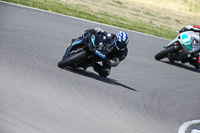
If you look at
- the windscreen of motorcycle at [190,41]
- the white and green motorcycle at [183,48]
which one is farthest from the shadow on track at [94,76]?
the windscreen of motorcycle at [190,41]

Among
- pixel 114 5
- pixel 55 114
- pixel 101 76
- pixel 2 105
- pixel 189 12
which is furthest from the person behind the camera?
pixel 189 12

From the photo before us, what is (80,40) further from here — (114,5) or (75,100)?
(114,5)

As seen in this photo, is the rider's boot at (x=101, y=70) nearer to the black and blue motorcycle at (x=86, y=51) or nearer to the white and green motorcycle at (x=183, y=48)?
the black and blue motorcycle at (x=86, y=51)

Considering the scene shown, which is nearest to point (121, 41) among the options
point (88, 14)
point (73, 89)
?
point (73, 89)

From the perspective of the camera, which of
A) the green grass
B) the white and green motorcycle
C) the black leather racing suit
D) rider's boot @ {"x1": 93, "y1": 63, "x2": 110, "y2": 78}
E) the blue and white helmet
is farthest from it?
the green grass

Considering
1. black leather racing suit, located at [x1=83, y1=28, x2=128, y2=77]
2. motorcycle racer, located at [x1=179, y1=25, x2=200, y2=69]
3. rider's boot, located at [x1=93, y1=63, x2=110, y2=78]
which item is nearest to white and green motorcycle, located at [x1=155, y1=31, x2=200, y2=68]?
motorcycle racer, located at [x1=179, y1=25, x2=200, y2=69]

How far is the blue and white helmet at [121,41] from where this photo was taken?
7812mm

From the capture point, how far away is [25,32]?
34.9ft

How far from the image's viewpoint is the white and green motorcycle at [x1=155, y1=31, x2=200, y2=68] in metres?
12.8

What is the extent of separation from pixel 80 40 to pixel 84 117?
2.83 meters

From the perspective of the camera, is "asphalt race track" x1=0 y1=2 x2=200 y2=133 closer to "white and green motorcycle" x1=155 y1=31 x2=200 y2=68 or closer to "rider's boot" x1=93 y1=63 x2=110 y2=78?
"rider's boot" x1=93 y1=63 x2=110 y2=78

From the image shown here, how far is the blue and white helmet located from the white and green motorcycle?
5.11 metres

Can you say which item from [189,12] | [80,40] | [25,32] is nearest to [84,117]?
[80,40]

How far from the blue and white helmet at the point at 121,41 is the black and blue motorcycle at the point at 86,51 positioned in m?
0.12
